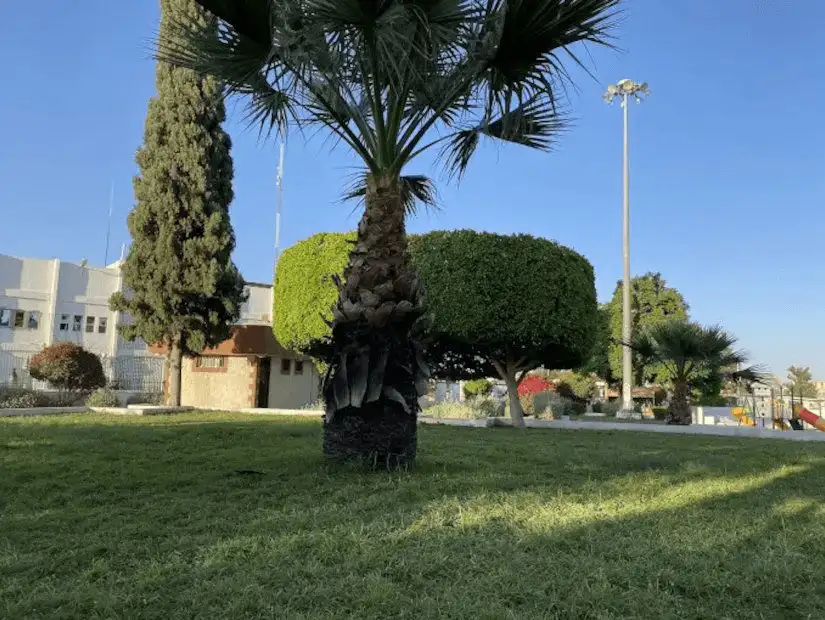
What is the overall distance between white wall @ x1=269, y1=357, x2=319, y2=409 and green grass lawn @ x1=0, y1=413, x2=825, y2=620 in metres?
15.2

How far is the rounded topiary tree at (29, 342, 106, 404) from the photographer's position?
58.6ft

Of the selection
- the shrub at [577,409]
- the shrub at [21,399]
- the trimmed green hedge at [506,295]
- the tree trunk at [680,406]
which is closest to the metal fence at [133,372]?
the shrub at [21,399]

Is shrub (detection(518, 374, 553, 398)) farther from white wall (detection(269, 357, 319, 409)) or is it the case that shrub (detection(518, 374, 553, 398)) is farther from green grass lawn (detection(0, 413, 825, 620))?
green grass lawn (detection(0, 413, 825, 620))

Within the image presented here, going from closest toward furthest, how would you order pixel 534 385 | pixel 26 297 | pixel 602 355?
pixel 534 385 → pixel 602 355 → pixel 26 297

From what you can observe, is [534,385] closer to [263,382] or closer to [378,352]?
[263,382]

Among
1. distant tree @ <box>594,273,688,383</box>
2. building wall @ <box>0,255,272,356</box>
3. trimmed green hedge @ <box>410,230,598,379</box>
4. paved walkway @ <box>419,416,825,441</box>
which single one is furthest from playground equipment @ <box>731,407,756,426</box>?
building wall @ <box>0,255,272,356</box>

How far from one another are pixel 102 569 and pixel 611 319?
33743 millimetres

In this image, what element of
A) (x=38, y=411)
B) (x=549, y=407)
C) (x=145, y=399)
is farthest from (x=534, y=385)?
(x=38, y=411)

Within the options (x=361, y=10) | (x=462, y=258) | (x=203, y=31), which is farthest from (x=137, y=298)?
(x=361, y=10)

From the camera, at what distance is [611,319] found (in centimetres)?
3472

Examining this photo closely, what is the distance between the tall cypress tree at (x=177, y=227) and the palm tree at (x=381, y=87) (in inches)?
508

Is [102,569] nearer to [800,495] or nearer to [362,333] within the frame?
[362,333]

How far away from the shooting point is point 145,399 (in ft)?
71.1

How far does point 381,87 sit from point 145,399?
60.0 ft
